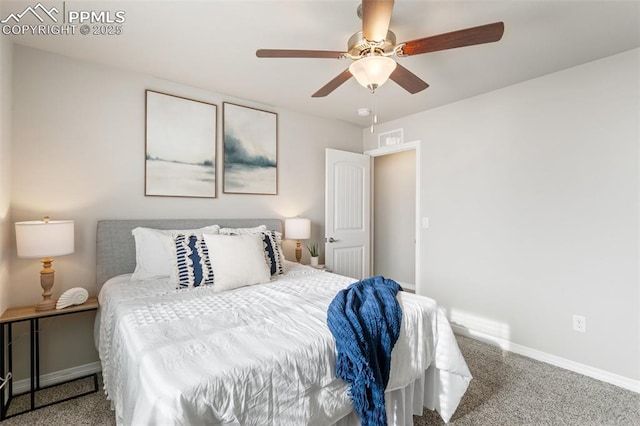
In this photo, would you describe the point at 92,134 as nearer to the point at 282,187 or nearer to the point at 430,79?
the point at 282,187

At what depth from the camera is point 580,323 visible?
2.54m

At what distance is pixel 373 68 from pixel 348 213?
252 cm

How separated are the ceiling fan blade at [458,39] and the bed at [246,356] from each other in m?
1.48

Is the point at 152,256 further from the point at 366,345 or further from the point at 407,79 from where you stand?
the point at 407,79

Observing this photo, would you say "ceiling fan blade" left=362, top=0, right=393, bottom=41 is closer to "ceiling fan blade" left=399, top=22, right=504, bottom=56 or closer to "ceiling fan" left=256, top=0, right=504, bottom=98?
"ceiling fan" left=256, top=0, right=504, bottom=98

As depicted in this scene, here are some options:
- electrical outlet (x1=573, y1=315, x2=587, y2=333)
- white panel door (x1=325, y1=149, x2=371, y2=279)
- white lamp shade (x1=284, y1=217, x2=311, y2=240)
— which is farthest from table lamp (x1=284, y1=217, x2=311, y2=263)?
electrical outlet (x1=573, y1=315, x2=587, y2=333)

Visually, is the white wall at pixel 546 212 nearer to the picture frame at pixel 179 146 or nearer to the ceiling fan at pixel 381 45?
the ceiling fan at pixel 381 45

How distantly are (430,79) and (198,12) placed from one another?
2016 mm

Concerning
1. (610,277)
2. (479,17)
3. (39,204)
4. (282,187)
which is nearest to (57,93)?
(39,204)

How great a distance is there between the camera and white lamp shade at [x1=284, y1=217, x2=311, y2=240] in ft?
11.3

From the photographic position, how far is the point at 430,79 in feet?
9.21

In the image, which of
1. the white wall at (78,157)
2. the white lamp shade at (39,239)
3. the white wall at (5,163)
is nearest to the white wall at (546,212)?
the white wall at (78,157)

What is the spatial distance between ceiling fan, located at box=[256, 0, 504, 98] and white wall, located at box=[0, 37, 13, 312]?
5.93 feet

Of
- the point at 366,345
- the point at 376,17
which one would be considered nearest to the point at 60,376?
the point at 366,345
